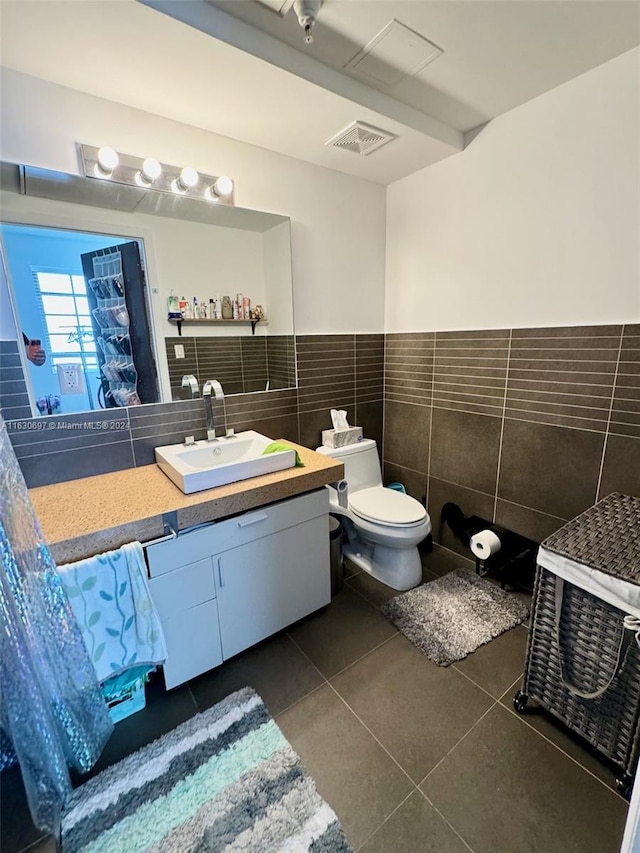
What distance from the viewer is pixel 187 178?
1.60 meters

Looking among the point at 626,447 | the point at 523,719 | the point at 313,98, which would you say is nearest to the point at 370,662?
the point at 523,719

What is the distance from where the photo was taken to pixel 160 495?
4.51 feet

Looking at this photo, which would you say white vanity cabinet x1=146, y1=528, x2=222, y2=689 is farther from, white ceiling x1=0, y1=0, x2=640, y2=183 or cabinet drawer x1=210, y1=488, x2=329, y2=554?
white ceiling x1=0, y1=0, x2=640, y2=183

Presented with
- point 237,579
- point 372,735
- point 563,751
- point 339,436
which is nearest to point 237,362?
point 339,436

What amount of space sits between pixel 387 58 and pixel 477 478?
76.2 inches

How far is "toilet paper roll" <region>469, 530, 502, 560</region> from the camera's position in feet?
6.30

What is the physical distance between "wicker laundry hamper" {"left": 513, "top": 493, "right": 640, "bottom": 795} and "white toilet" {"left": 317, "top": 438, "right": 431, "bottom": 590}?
71cm

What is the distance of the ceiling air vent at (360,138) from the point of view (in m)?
1.66

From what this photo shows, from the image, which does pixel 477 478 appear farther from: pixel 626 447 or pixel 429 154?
pixel 429 154

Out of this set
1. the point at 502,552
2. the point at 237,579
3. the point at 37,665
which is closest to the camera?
the point at 37,665

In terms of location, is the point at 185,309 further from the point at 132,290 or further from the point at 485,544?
the point at 485,544

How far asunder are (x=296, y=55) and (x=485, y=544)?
2241mm

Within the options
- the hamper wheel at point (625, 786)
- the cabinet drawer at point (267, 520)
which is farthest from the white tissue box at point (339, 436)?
the hamper wheel at point (625, 786)

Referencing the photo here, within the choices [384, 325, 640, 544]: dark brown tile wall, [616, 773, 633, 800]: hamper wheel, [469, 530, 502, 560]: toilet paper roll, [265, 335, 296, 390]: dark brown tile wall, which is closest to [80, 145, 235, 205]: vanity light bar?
[265, 335, 296, 390]: dark brown tile wall
